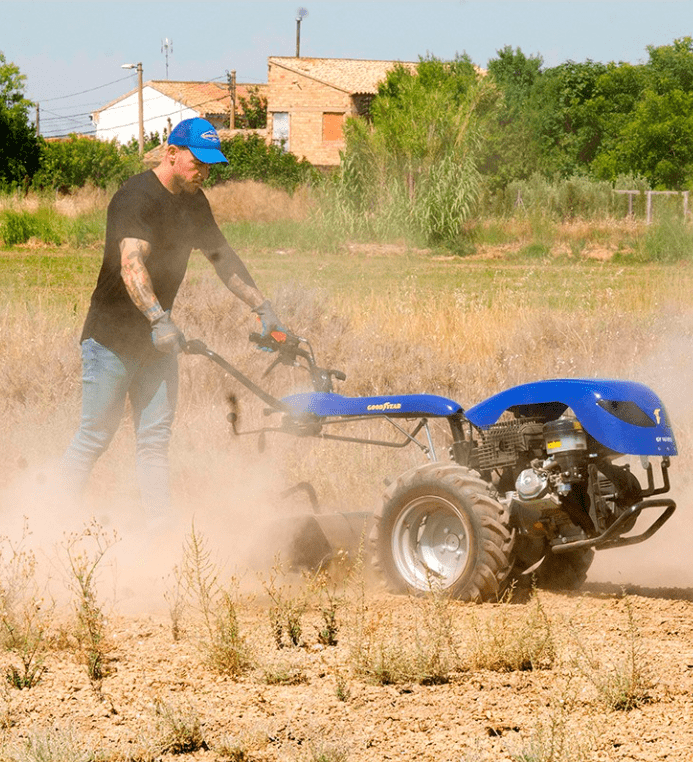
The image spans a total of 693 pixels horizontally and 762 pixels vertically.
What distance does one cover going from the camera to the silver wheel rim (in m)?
6.33

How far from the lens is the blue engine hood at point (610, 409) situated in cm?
590

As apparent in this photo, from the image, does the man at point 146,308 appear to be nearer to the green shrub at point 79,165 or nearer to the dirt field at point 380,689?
the dirt field at point 380,689

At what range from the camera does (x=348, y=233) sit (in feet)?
128

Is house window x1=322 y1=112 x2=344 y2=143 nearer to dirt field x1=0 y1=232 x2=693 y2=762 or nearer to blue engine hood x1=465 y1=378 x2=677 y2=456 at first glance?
dirt field x1=0 y1=232 x2=693 y2=762

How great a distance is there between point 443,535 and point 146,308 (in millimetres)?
1877

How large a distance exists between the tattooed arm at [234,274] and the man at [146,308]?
9 cm

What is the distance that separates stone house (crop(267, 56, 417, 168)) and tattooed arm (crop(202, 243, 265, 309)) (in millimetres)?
70537

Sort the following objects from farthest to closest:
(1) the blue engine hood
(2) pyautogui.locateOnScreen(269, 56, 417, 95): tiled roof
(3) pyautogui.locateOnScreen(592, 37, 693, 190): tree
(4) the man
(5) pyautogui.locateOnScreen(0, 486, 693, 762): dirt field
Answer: (2) pyautogui.locateOnScreen(269, 56, 417, 95): tiled roof
(3) pyautogui.locateOnScreen(592, 37, 693, 190): tree
(4) the man
(1) the blue engine hood
(5) pyautogui.locateOnScreen(0, 486, 693, 762): dirt field

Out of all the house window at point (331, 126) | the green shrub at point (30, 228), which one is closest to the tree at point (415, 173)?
the green shrub at point (30, 228)

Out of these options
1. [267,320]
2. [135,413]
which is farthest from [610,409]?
[135,413]

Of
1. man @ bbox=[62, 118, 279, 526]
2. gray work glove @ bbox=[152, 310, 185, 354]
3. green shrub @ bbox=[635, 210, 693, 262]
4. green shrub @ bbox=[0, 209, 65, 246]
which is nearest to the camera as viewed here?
gray work glove @ bbox=[152, 310, 185, 354]

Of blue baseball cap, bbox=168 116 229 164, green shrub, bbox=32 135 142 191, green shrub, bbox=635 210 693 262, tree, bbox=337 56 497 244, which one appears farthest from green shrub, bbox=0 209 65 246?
blue baseball cap, bbox=168 116 229 164

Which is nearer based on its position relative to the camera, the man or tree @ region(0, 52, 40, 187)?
the man

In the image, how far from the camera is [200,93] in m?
100
